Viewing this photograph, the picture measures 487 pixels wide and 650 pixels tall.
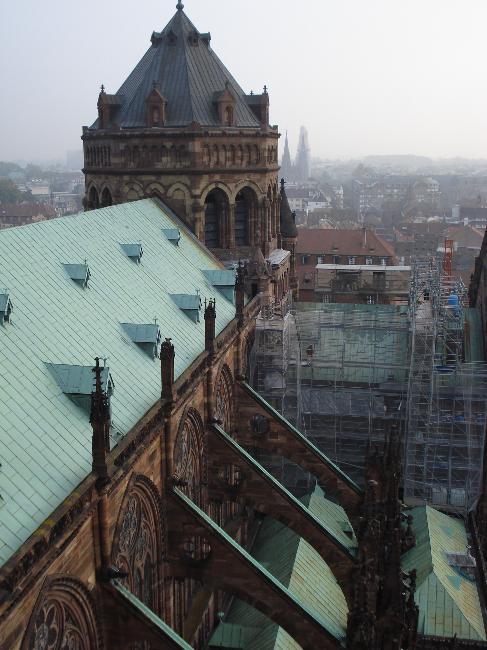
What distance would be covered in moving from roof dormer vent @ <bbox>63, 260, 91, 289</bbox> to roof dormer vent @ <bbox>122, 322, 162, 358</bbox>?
1.88 meters

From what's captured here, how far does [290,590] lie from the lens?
Result: 82.1ft

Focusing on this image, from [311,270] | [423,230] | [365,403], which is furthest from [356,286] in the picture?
[423,230]

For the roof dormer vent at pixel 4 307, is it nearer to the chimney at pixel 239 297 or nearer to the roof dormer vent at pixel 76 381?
the roof dormer vent at pixel 76 381

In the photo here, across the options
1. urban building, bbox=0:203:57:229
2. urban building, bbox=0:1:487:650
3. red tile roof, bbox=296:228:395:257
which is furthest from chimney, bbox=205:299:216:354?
urban building, bbox=0:203:57:229

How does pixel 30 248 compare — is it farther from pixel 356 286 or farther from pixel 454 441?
pixel 356 286

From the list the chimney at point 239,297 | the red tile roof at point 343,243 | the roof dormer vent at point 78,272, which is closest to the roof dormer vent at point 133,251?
the roof dormer vent at point 78,272

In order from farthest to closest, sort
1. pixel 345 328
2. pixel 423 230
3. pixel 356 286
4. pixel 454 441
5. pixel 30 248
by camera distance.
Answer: pixel 423 230
pixel 356 286
pixel 345 328
pixel 454 441
pixel 30 248

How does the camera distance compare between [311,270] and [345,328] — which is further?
[311,270]

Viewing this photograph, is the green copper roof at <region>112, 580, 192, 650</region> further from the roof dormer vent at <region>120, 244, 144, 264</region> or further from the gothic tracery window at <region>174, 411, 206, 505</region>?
the roof dormer vent at <region>120, 244, 144, 264</region>

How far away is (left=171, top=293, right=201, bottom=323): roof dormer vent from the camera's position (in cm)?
2873

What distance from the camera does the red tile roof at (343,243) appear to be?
9394 cm

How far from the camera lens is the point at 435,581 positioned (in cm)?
2658

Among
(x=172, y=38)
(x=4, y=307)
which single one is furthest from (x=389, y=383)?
(x=4, y=307)

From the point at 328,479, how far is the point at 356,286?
124ft
